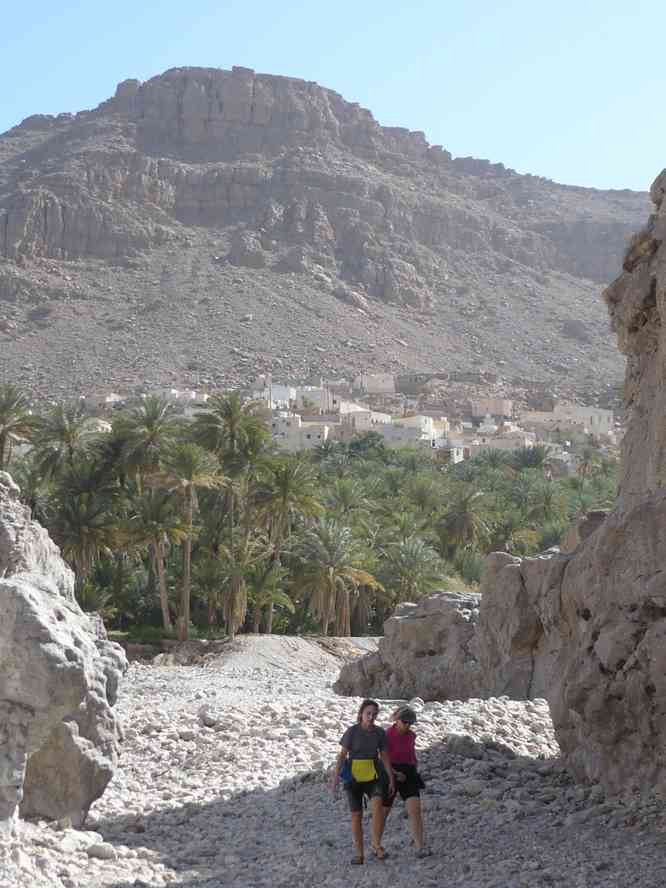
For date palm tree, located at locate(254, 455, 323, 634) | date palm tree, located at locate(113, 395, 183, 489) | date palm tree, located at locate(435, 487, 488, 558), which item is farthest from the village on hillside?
date palm tree, located at locate(113, 395, 183, 489)

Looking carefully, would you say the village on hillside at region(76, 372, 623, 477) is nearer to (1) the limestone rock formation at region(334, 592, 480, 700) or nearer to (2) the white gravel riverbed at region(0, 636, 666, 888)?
(1) the limestone rock formation at region(334, 592, 480, 700)

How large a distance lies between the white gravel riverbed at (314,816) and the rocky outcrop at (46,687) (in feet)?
0.95

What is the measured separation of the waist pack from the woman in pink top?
146 millimetres

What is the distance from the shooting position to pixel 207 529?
3372 cm

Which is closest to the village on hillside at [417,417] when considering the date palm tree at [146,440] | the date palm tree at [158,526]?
the date palm tree at [146,440]

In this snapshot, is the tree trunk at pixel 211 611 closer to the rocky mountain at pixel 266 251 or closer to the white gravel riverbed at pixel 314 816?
the white gravel riverbed at pixel 314 816

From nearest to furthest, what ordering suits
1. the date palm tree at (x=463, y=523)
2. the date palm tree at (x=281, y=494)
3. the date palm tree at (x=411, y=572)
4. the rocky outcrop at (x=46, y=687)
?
the rocky outcrop at (x=46, y=687)
the date palm tree at (x=281, y=494)
the date palm tree at (x=411, y=572)
the date palm tree at (x=463, y=523)

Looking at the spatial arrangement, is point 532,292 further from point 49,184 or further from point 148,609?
point 148,609

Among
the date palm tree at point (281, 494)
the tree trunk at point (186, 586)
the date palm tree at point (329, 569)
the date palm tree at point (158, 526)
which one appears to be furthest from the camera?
the date palm tree at point (281, 494)

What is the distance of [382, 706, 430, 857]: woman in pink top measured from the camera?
724 centimetres

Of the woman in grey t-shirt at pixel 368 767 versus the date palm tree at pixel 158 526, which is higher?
the woman in grey t-shirt at pixel 368 767

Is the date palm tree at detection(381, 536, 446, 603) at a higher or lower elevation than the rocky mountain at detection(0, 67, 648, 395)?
lower

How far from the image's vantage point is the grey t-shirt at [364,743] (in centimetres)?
718

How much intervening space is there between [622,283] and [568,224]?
176 meters
